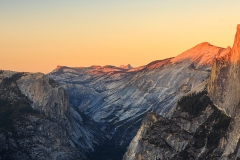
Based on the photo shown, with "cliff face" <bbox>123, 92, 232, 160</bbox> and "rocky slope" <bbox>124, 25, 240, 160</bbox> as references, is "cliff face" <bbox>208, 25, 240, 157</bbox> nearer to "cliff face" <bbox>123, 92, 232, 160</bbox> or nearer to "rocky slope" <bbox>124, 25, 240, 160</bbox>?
"rocky slope" <bbox>124, 25, 240, 160</bbox>

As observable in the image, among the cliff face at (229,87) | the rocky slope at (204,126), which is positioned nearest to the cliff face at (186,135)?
the rocky slope at (204,126)

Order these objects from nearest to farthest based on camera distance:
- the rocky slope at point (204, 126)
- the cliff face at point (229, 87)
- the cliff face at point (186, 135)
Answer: the cliff face at point (229, 87), the rocky slope at point (204, 126), the cliff face at point (186, 135)

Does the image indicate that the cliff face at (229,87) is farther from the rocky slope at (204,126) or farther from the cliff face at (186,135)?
the cliff face at (186,135)

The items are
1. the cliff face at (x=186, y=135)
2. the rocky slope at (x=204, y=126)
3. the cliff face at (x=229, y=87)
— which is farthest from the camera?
the cliff face at (x=186, y=135)

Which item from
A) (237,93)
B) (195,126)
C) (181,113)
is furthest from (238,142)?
(181,113)

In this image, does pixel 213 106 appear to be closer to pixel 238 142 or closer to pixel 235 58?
pixel 235 58

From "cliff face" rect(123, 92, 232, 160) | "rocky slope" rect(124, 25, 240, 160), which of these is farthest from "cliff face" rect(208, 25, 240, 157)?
"cliff face" rect(123, 92, 232, 160)

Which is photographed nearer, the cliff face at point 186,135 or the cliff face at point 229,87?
the cliff face at point 229,87

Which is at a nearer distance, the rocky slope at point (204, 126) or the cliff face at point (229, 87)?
the cliff face at point (229, 87)

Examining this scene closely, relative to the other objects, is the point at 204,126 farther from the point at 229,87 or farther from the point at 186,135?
the point at 229,87
